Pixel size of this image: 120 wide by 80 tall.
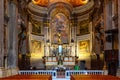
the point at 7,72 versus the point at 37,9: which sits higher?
the point at 37,9

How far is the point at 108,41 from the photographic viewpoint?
1878 cm

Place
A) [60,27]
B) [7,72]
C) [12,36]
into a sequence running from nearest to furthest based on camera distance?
[7,72]
[12,36]
[60,27]

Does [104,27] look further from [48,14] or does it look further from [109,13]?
[48,14]

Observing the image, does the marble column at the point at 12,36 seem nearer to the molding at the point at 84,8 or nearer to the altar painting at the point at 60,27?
the molding at the point at 84,8

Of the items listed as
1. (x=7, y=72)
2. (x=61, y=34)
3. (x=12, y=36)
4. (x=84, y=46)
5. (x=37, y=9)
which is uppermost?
(x=37, y=9)

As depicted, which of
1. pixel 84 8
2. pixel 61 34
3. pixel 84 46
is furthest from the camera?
pixel 61 34

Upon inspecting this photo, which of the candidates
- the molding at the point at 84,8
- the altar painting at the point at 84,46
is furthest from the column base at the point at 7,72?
the molding at the point at 84,8

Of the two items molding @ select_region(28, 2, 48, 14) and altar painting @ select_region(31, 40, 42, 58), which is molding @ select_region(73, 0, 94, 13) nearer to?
molding @ select_region(28, 2, 48, 14)

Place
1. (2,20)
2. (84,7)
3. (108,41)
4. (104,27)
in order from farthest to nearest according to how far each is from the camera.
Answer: (84,7) → (104,27) → (108,41) → (2,20)

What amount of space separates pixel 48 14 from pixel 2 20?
17315 millimetres

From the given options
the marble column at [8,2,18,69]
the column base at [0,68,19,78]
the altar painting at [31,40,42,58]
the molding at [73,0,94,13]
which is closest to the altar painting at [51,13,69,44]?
the molding at [73,0,94,13]

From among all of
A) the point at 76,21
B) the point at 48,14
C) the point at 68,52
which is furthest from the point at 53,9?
the point at 68,52

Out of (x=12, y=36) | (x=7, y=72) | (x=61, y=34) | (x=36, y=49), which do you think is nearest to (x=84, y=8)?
(x=61, y=34)

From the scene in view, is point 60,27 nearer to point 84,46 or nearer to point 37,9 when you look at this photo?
point 37,9
